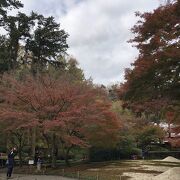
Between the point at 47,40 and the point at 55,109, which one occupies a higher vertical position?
the point at 47,40

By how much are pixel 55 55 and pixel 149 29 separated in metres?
29.7

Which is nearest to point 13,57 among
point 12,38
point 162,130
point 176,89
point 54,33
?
point 12,38

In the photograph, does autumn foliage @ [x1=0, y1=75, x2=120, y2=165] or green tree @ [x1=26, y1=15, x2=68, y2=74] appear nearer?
autumn foliage @ [x1=0, y1=75, x2=120, y2=165]

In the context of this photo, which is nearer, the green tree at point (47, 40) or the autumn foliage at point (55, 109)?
the autumn foliage at point (55, 109)

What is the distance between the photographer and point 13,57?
1779 inches

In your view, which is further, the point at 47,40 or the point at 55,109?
the point at 47,40

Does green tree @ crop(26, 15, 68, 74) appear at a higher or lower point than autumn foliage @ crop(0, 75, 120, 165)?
higher

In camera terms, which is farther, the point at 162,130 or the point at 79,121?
the point at 162,130

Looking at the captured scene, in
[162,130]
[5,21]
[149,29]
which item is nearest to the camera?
[149,29]

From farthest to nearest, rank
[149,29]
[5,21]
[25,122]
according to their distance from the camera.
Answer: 1. [5,21]
2. [25,122]
3. [149,29]

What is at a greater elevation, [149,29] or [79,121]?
[149,29]

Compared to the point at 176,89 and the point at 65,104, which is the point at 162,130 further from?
the point at 176,89

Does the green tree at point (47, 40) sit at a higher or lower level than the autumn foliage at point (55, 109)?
higher

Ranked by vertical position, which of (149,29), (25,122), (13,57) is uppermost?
(13,57)
